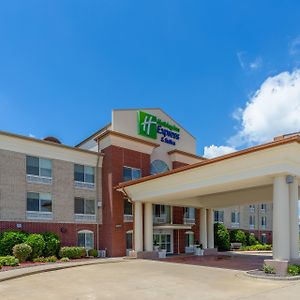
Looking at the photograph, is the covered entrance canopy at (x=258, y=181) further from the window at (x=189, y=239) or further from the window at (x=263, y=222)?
the window at (x=263, y=222)

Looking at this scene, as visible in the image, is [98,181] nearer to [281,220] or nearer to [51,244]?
[51,244]

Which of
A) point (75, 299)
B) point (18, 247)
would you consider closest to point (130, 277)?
point (75, 299)

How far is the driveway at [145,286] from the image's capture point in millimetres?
12430

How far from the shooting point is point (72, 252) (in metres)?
26.0

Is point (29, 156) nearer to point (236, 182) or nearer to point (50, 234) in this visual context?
point (50, 234)

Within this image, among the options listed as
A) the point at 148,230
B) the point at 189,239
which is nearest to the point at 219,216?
the point at 189,239

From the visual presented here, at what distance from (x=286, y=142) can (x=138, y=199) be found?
44.6ft

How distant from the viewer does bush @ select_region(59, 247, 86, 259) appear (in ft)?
84.0

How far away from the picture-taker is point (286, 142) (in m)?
16.2

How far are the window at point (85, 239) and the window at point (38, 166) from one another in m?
5.19

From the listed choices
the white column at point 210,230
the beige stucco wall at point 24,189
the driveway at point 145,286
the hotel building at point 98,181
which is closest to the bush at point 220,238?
the hotel building at point 98,181

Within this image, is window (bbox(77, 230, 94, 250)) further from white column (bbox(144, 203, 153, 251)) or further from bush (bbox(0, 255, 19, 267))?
bush (bbox(0, 255, 19, 267))

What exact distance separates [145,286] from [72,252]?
1285 cm

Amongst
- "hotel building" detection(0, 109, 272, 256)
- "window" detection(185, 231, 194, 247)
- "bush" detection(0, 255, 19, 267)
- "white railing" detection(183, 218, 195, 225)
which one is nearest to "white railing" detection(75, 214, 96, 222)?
"hotel building" detection(0, 109, 272, 256)
